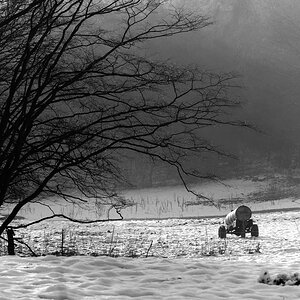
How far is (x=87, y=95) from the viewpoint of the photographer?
743 cm

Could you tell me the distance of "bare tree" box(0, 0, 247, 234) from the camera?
7.16 meters

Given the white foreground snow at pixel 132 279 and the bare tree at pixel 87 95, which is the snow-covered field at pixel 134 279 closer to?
the white foreground snow at pixel 132 279

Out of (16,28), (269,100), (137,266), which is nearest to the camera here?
(137,266)

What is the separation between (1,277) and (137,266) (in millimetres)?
1724

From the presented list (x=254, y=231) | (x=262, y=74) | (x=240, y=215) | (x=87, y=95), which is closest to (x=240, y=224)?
(x=240, y=215)

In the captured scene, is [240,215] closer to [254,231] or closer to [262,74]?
[254,231]

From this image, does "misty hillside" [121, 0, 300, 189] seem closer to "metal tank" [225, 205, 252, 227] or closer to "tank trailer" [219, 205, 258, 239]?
"metal tank" [225, 205, 252, 227]

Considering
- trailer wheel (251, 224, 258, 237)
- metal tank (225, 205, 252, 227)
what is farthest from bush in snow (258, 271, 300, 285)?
metal tank (225, 205, 252, 227)

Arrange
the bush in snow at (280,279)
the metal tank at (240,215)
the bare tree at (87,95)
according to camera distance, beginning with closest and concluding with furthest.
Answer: the bush in snow at (280,279), the bare tree at (87,95), the metal tank at (240,215)

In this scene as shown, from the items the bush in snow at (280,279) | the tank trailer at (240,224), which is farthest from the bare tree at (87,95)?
the tank trailer at (240,224)

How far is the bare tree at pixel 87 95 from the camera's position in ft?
23.5

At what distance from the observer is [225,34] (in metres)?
49.7

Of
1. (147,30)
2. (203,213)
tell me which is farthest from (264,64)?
(147,30)

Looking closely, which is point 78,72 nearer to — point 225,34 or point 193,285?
point 193,285
